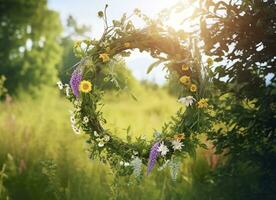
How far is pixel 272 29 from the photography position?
4320 mm

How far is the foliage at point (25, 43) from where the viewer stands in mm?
19188

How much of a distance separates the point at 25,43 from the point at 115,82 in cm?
1625

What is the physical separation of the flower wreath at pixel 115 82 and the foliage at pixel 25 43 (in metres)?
15.1

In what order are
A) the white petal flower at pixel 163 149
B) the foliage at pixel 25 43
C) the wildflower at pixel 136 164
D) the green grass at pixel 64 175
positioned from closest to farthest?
the white petal flower at pixel 163 149, the wildflower at pixel 136 164, the green grass at pixel 64 175, the foliage at pixel 25 43

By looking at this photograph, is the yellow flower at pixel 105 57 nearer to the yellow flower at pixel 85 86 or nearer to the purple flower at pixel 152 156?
the yellow flower at pixel 85 86

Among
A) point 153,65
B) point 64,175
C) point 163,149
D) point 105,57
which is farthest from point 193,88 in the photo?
point 64,175

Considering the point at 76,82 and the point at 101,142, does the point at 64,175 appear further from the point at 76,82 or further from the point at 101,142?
the point at 76,82

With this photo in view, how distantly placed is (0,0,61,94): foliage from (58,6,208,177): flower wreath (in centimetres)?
1513

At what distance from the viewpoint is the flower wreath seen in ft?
13.5

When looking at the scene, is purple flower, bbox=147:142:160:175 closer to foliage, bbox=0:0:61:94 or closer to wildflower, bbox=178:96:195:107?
wildflower, bbox=178:96:195:107

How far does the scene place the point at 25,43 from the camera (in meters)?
19.8

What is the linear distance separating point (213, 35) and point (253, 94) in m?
0.64

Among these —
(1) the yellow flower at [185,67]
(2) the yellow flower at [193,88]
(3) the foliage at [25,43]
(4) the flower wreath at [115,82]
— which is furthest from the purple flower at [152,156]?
(3) the foliage at [25,43]

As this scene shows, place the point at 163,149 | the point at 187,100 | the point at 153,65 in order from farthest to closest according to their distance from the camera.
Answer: the point at 153,65, the point at 187,100, the point at 163,149
